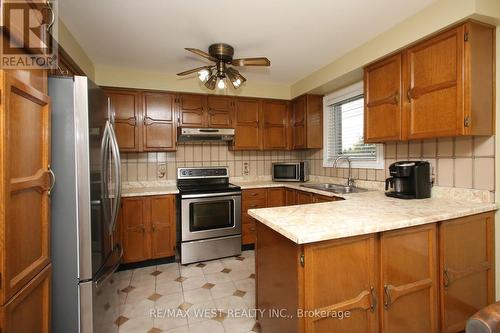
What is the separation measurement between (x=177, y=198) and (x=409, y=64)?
2.74 metres

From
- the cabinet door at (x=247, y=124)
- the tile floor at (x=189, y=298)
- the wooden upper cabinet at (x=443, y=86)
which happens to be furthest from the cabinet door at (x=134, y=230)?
the wooden upper cabinet at (x=443, y=86)

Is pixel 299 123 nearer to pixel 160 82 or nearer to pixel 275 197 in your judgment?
pixel 275 197

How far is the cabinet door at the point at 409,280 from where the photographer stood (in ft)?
4.32

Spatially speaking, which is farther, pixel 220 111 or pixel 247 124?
pixel 247 124

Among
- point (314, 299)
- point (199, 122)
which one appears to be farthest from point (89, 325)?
point (199, 122)

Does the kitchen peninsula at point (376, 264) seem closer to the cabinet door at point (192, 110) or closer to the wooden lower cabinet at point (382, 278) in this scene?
the wooden lower cabinet at point (382, 278)

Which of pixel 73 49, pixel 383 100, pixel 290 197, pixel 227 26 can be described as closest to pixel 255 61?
pixel 227 26

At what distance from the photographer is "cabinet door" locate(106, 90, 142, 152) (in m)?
2.96

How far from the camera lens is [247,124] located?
3547mm

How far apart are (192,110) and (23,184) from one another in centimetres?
243

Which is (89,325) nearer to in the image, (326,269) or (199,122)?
(326,269)

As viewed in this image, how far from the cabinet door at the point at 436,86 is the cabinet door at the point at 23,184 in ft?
8.03

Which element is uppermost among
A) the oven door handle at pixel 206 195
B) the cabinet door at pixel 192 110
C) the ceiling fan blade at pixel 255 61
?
the ceiling fan blade at pixel 255 61

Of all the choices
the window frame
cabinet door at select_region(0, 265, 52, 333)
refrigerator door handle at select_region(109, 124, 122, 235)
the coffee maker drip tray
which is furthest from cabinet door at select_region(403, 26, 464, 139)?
cabinet door at select_region(0, 265, 52, 333)
